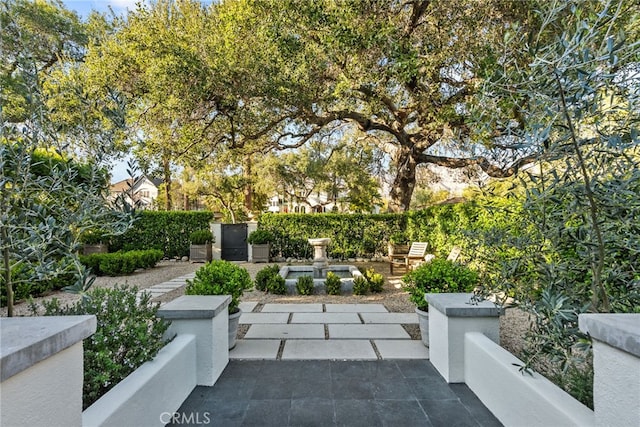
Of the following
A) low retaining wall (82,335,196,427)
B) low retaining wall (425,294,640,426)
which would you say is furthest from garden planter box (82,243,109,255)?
low retaining wall (425,294,640,426)

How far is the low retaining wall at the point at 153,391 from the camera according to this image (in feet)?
5.38

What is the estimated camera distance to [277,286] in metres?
6.25

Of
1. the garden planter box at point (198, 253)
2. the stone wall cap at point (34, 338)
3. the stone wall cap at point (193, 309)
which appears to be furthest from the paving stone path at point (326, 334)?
the garden planter box at point (198, 253)

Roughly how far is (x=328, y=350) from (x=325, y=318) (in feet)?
4.00

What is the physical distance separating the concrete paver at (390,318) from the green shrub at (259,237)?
6989mm

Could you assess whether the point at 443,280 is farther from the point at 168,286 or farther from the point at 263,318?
the point at 168,286

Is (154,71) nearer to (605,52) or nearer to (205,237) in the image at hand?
(205,237)

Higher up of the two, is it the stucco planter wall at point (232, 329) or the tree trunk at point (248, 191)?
the tree trunk at point (248, 191)

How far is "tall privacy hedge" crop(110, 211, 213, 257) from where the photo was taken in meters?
11.3

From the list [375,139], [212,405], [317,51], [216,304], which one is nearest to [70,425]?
[212,405]

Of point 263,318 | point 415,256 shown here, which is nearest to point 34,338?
point 263,318

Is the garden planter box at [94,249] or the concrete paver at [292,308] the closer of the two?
the concrete paver at [292,308]

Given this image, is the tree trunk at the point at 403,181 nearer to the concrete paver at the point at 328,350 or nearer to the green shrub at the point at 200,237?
the green shrub at the point at 200,237

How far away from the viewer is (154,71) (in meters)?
6.48
